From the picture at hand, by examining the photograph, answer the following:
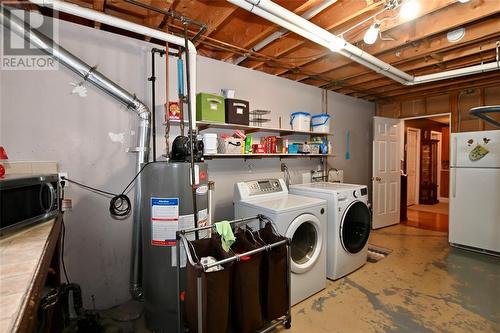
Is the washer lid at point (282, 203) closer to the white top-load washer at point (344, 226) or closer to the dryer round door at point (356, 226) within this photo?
the white top-load washer at point (344, 226)

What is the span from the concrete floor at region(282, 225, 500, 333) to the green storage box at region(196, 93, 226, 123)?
1.95 metres

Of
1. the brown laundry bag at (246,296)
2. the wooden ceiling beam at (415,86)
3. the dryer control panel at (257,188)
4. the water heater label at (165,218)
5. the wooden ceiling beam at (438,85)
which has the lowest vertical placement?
the brown laundry bag at (246,296)

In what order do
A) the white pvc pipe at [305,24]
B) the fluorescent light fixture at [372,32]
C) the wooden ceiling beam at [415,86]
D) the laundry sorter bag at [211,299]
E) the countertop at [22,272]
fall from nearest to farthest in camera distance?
the countertop at [22,272] < the laundry sorter bag at [211,299] < the white pvc pipe at [305,24] < the fluorescent light fixture at [372,32] < the wooden ceiling beam at [415,86]

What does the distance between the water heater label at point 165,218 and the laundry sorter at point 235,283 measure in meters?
0.14

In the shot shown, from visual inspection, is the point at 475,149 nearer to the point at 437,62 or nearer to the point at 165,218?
the point at 437,62

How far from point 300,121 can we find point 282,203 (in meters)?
1.39

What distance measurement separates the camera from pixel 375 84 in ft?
13.2

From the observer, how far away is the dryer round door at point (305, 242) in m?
2.23

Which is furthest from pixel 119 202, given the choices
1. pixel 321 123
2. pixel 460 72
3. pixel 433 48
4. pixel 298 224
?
pixel 460 72

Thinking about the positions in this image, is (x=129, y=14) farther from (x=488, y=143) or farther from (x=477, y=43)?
(x=488, y=143)

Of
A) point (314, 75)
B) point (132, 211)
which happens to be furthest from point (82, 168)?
point (314, 75)

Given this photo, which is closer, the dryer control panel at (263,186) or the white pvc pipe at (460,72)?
the dryer control panel at (263,186)

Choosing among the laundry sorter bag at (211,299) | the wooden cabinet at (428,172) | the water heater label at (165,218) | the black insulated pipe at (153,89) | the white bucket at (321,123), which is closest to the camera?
the laundry sorter bag at (211,299)

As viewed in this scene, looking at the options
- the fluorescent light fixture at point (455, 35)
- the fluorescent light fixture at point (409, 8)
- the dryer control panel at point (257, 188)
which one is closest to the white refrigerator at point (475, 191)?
the fluorescent light fixture at point (455, 35)
